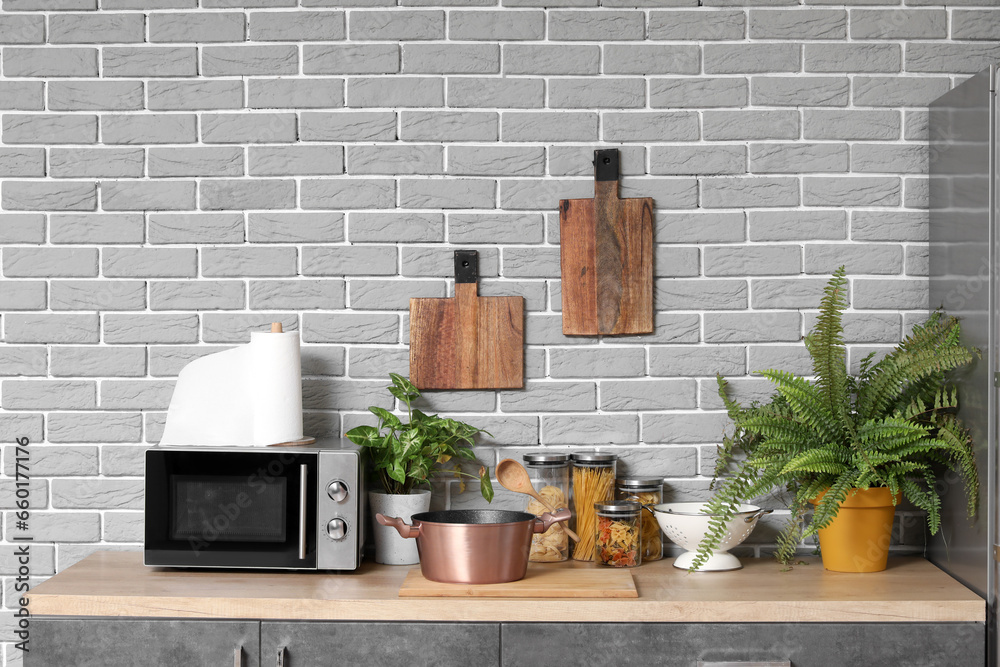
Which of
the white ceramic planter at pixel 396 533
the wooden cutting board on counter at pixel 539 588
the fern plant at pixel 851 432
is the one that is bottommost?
the wooden cutting board on counter at pixel 539 588

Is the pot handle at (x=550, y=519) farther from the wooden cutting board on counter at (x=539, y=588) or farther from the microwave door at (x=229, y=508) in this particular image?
the microwave door at (x=229, y=508)

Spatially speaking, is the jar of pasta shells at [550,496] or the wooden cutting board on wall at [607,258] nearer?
the jar of pasta shells at [550,496]

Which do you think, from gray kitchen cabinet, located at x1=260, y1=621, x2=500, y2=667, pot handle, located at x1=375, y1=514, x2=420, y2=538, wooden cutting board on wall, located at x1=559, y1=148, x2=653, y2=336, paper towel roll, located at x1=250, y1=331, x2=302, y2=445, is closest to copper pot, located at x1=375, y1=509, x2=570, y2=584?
pot handle, located at x1=375, y1=514, x2=420, y2=538

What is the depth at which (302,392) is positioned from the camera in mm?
2020

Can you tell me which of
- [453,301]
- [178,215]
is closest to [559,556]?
[453,301]

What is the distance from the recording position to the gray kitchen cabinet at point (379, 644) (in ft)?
5.28

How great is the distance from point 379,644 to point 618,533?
0.58 m

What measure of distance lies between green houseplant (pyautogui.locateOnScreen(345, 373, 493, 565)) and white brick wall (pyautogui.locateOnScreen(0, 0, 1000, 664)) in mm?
97

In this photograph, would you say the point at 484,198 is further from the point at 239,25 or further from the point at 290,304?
the point at 239,25

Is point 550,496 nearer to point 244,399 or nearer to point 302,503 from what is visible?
point 302,503

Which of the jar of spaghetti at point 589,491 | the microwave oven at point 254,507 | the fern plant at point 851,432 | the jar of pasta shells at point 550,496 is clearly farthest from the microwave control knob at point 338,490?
the fern plant at point 851,432

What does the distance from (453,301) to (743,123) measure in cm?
87

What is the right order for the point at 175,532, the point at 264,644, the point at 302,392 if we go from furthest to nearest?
the point at 302,392 → the point at 175,532 → the point at 264,644

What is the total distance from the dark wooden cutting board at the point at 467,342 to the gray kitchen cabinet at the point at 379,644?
636 mm
